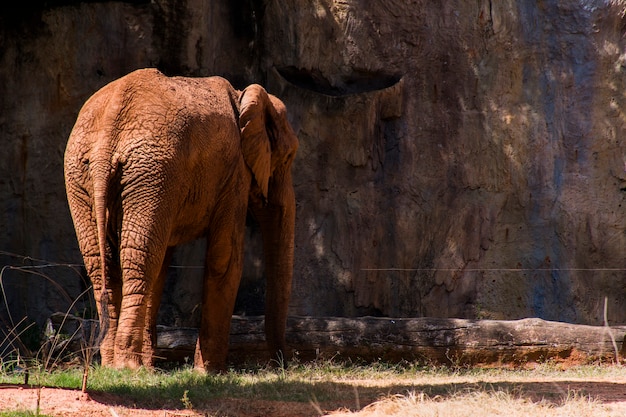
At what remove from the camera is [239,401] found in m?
6.73

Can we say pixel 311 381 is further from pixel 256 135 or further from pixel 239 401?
pixel 256 135

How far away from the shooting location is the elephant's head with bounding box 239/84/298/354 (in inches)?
368

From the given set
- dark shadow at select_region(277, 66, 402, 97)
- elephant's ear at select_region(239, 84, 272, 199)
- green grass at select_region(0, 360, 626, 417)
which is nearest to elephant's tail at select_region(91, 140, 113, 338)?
green grass at select_region(0, 360, 626, 417)

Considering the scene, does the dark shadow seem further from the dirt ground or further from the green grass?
the dirt ground

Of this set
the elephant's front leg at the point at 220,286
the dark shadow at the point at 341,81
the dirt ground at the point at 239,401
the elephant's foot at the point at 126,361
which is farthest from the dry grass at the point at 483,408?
the dark shadow at the point at 341,81

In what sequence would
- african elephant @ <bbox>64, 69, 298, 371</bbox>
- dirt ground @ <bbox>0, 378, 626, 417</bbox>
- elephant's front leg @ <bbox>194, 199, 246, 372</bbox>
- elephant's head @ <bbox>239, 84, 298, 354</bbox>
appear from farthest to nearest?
elephant's head @ <bbox>239, 84, 298, 354</bbox> < elephant's front leg @ <bbox>194, 199, 246, 372</bbox> < african elephant @ <bbox>64, 69, 298, 371</bbox> < dirt ground @ <bbox>0, 378, 626, 417</bbox>

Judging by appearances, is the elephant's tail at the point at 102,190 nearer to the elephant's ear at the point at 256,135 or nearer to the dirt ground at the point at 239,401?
the dirt ground at the point at 239,401

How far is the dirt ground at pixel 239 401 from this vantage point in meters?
5.75

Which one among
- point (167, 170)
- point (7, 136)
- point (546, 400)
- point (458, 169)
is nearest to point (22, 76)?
point (7, 136)

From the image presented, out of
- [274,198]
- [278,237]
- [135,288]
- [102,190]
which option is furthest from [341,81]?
[135,288]

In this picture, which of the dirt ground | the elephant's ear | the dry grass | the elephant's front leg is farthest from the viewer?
the elephant's ear

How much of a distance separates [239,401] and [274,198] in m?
3.55

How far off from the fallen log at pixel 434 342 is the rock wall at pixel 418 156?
2.71m

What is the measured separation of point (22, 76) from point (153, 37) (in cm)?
173
